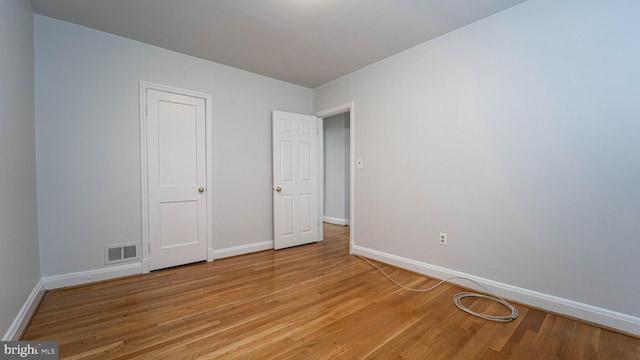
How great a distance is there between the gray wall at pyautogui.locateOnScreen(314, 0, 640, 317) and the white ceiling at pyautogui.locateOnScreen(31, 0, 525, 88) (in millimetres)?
318

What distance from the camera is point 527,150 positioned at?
2.22 metres

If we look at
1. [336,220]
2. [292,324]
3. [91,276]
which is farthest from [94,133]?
[336,220]

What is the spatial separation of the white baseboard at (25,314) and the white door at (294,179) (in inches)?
94.4

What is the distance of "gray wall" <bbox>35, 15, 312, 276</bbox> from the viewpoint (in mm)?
2467

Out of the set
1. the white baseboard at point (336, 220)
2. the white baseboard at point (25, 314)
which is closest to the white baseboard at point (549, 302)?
the white baseboard at point (336, 220)

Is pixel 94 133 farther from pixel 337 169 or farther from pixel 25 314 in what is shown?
pixel 337 169

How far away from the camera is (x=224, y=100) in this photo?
350 cm

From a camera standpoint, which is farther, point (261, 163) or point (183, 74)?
point (261, 163)

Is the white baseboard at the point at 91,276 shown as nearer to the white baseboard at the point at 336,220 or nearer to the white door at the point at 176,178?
the white door at the point at 176,178

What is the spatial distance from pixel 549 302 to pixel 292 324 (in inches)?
81.1

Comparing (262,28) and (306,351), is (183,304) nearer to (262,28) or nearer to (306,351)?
(306,351)

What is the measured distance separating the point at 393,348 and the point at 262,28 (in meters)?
2.93

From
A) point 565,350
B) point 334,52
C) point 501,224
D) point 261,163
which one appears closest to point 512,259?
point 501,224

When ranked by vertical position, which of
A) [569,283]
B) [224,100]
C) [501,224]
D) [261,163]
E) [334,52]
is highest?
[334,52]
